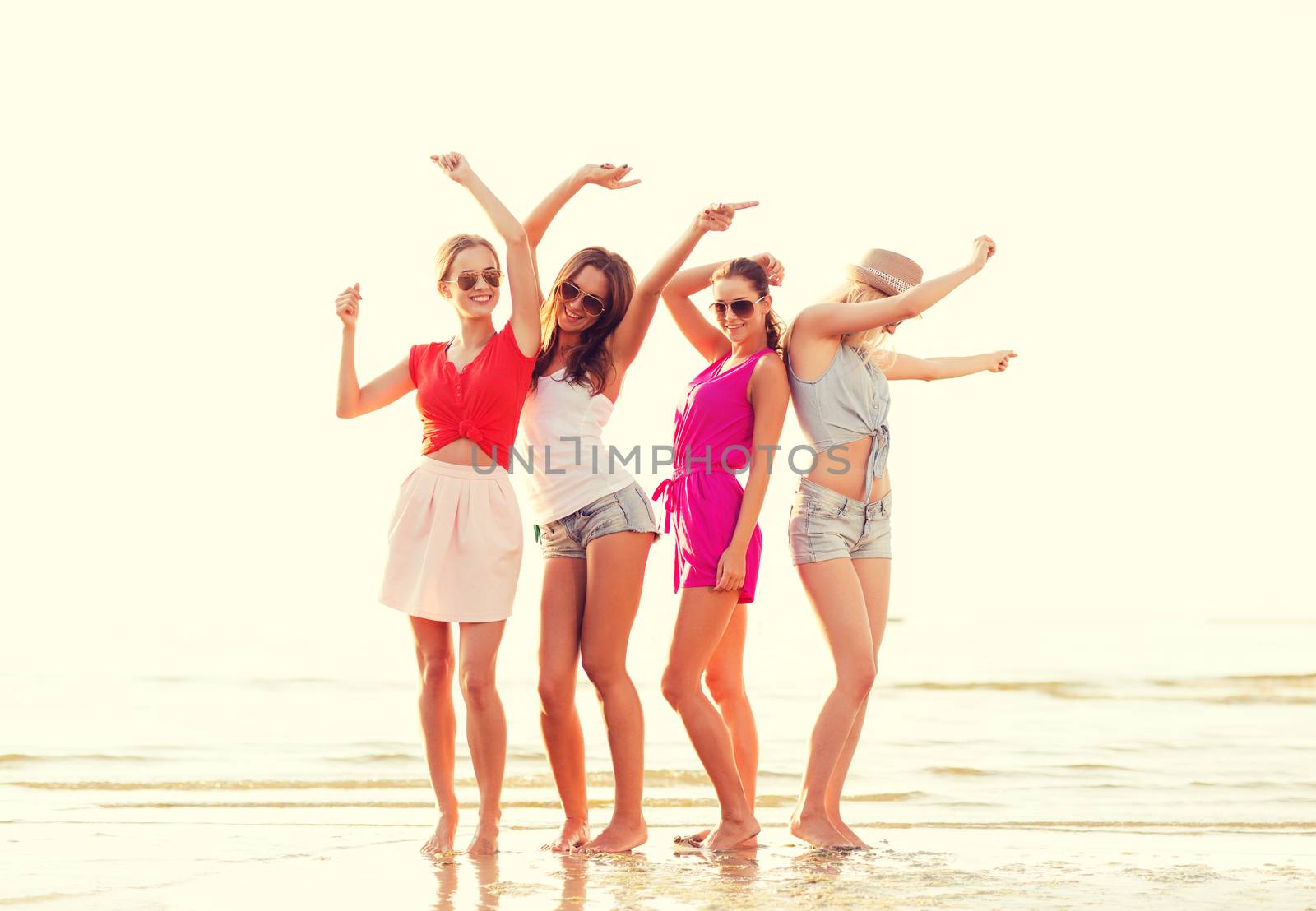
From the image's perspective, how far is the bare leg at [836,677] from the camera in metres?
4.74

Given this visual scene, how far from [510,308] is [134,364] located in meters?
29.1

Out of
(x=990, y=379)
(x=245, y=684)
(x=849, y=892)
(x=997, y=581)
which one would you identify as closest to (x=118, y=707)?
(x=245, y=684)

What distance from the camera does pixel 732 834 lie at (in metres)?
4.81

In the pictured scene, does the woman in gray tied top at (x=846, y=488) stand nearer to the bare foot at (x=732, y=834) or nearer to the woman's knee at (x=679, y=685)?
the bare foot at (x=732, y=834)

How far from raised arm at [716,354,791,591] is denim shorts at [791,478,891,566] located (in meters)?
0.18

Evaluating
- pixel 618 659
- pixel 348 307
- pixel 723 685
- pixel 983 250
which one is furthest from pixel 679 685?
pixel 983 250

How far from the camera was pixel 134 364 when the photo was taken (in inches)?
1225

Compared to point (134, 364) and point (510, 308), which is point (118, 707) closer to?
point (510, 308)

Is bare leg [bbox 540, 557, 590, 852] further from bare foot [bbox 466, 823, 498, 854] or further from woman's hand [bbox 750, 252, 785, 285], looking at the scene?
woman's hand [bbox 750, 252, 785, 285]

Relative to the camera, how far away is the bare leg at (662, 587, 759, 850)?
4.68 m

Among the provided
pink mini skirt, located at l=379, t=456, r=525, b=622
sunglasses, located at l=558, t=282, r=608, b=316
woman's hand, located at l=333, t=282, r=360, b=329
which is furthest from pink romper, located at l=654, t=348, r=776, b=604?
woman's hand, located at l=333, t=282, r=360, b=329

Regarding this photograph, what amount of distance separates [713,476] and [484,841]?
5.31 ft

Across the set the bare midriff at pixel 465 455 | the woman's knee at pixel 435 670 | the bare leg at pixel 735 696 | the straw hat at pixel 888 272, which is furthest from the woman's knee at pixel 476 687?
the straw hat at pixel 888 272

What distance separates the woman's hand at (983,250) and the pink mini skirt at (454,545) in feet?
6.51
